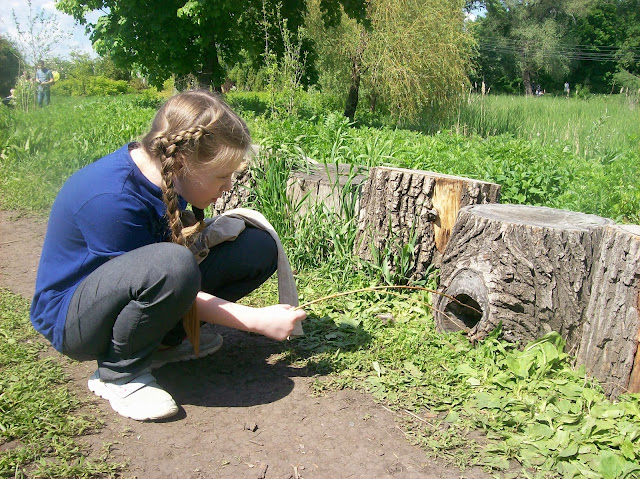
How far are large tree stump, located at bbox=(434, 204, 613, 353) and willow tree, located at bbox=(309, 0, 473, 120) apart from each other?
1017 cm

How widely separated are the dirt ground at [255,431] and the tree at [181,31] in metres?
9.75

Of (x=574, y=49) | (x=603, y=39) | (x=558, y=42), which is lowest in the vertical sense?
(x=574, y=49)

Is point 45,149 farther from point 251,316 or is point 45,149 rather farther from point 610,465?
point 610,465

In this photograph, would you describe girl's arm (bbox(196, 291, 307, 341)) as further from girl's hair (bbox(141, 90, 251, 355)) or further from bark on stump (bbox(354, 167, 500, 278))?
bark on stump (bbox(354, 167, 500, 278))

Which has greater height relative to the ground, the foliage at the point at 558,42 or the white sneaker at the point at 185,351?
the foliage at the point at 558,42

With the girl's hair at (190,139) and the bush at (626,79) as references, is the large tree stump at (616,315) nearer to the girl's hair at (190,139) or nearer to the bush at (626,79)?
the girl's hair at (190,139)

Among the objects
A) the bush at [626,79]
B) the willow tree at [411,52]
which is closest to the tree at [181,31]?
the willow tree at [411,52]

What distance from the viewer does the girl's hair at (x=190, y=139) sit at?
1.96 m

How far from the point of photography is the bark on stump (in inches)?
126

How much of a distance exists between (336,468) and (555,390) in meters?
1.01

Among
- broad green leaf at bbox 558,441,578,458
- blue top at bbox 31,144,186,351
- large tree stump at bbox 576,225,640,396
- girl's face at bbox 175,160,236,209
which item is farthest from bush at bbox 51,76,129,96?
broad green leaf at bbox 558,441,578,458

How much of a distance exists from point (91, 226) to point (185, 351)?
87 cm

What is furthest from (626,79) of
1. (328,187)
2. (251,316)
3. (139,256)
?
(139,256)

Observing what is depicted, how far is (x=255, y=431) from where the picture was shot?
212 centimetres
